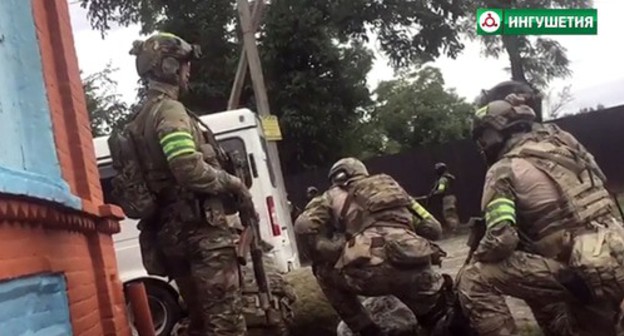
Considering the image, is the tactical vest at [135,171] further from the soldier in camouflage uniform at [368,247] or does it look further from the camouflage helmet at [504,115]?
the camouflage helmet at [504,115]

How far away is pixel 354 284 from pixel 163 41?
7.18 ft

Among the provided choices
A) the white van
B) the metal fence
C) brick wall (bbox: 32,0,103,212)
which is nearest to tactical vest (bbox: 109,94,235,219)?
brick wall (bbox: 32,0,103,212)

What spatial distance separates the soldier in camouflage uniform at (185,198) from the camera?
18.0ft

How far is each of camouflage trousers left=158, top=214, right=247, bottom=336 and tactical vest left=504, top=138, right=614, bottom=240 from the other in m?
1.83

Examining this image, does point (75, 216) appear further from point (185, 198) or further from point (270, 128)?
point (270, 128)

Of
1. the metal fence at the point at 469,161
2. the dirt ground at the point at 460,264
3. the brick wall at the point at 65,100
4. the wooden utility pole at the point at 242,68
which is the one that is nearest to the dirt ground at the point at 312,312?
Answer: the dirt ground at the point at 460,264

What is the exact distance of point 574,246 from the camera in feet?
18.6

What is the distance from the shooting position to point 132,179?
5.73 meters

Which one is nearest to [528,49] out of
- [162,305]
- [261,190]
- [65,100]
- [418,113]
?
[418,113]

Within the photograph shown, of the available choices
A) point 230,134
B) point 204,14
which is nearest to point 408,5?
point 204,14

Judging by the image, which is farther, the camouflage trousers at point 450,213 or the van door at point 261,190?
the camouflage trousers at point 450,213

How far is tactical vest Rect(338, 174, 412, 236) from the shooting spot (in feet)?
22.3

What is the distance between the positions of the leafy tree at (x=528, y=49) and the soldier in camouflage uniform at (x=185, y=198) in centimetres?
1488

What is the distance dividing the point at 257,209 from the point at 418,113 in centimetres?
2629
